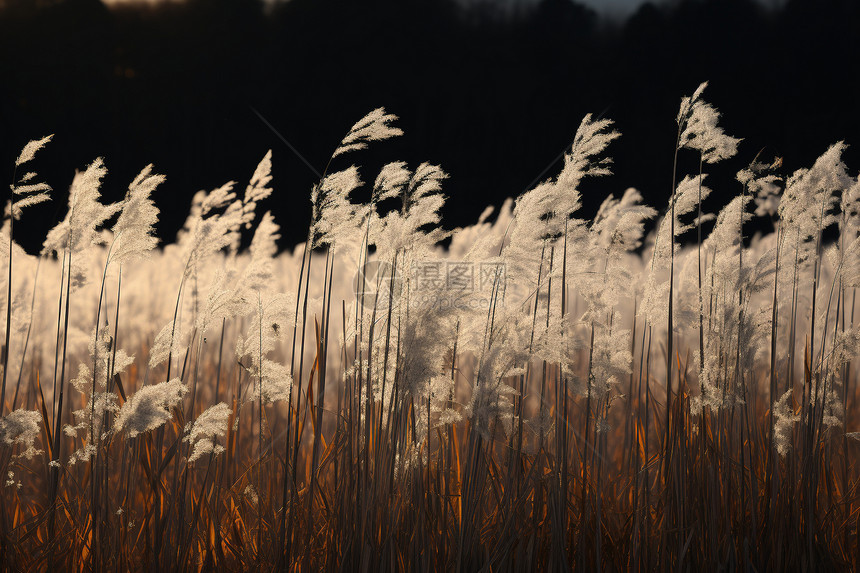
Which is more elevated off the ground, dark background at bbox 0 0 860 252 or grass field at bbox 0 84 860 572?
dark background at bbox 0 0 860 252

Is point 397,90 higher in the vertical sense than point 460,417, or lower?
higher

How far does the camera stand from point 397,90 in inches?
425

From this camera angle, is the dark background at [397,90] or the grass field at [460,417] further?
the dark background at [397,90]

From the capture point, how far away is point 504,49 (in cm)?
1116

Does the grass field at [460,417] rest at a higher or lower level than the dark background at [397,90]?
lower

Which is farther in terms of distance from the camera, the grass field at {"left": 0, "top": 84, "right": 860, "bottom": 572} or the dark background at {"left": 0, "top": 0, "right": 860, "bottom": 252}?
the dark background at {"left": 0, "top": 0, "right": 860, "bottom": 252}

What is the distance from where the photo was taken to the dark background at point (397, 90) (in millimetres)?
9492

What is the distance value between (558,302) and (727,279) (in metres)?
0.59

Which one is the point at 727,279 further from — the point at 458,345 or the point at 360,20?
the point at 360,20

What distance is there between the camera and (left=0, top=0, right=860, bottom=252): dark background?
31.1 feet

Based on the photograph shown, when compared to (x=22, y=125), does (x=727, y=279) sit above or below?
below

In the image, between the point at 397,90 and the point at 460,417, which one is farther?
the point at 397,90

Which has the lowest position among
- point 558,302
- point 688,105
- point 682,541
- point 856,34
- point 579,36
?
point 682,541

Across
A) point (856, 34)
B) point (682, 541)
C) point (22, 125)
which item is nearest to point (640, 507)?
point (682, 541)
